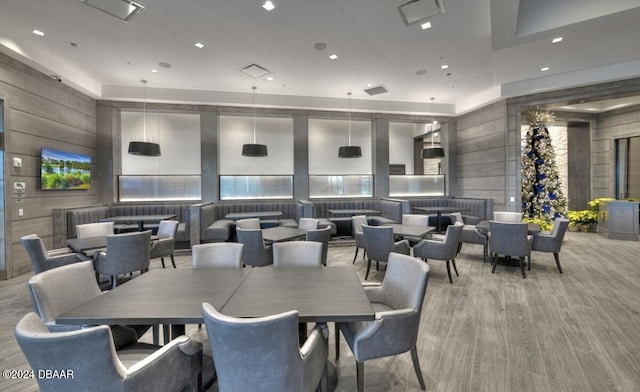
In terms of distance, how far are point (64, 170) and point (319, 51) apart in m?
5.77

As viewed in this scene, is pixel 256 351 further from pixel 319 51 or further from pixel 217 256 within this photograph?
pixel 319 51

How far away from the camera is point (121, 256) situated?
11.4 feet

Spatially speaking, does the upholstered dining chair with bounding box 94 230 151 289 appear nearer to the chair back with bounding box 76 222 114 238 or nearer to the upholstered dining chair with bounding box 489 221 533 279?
the chair back with bounding box 76 222 114 238

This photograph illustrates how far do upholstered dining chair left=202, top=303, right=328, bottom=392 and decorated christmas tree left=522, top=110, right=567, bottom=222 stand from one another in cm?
812

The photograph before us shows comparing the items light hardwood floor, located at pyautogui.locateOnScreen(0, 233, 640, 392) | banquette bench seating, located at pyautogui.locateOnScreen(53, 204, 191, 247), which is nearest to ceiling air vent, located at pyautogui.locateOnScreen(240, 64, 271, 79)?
banquette bench seating, located at pyautogui.locateOnScreen(53, 204, 191, 247)

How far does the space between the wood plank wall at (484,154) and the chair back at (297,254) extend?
21.2ft

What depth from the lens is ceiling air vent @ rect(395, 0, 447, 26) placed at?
3.54 meters

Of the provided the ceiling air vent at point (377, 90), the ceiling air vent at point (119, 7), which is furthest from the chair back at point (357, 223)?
the ceiling air vent at point (119, 7)

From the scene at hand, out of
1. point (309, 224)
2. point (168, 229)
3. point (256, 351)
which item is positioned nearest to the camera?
point (256, 351)

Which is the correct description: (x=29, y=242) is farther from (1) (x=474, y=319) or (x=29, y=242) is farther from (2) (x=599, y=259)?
(2) (x=599, y=259)

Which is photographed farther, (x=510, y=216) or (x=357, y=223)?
(x=510, y=216)

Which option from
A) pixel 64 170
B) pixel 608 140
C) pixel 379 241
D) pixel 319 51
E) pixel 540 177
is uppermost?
pixel 319 51

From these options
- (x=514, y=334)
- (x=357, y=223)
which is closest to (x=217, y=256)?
(x=357, y=223)

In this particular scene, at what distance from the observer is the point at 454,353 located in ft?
7.90
